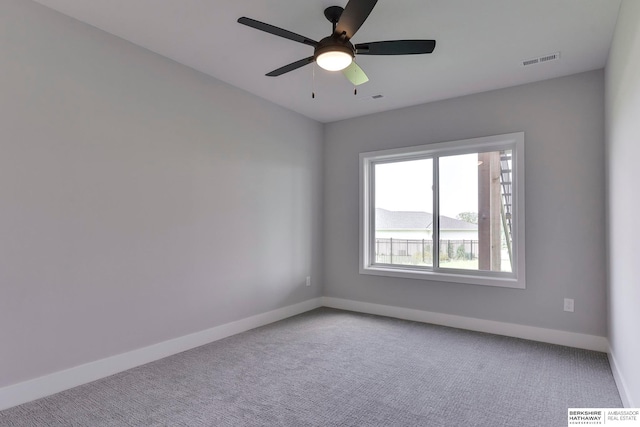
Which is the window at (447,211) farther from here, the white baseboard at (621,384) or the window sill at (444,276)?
the white baseboard at (621,384)

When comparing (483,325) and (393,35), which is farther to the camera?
(483,325)

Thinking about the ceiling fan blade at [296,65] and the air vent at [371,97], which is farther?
the air vent at [371,97]

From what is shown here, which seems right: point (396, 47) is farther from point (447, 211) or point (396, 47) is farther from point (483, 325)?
point (483, 325)

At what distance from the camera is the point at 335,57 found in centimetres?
228

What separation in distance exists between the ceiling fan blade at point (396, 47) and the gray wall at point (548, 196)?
1.93 meters

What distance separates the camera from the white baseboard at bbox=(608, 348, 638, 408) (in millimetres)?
2144

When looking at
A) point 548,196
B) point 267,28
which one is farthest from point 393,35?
point 548,196

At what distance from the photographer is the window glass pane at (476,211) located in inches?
151

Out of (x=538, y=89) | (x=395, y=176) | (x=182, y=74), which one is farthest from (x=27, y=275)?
(x=538, y=89)

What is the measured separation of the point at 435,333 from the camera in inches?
147

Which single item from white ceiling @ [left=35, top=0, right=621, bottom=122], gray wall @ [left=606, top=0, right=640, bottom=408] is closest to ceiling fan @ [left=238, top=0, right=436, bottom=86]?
white ceiling @ [left=35, top=0, right=621, bottom=122]

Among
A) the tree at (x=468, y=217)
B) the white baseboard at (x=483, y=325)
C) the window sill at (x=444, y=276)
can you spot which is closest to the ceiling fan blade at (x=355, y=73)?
the tree at (x=468, y=217)

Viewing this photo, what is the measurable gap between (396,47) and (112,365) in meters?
3.10

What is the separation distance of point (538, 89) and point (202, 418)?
4.09 meters
